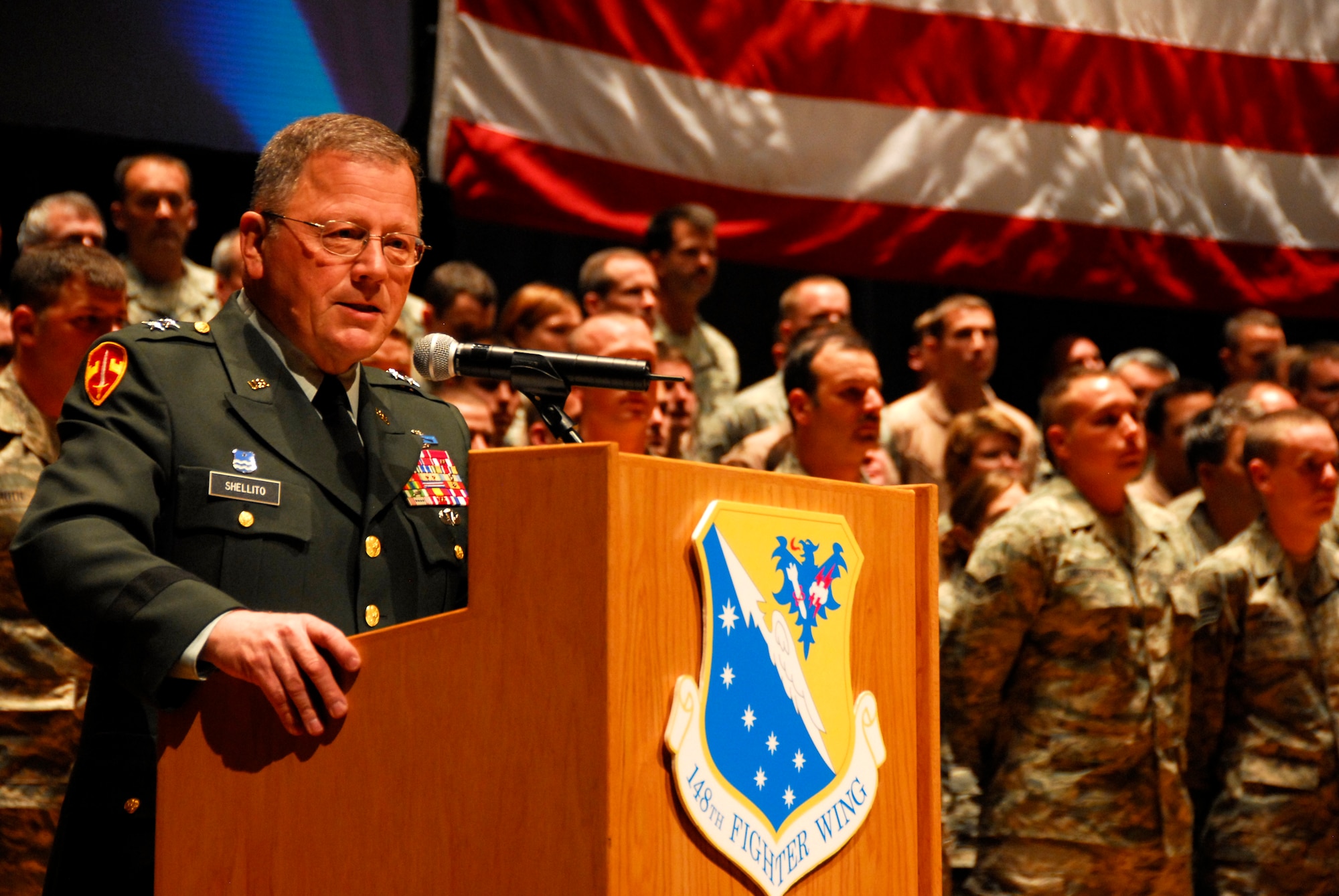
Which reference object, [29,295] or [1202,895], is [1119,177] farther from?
[29,295]

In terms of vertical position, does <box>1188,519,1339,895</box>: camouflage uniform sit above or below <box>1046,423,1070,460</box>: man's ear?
below

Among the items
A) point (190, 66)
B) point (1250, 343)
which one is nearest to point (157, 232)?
point (190, 66)

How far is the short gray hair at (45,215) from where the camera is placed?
4.17m

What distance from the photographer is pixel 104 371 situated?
149 centimetres

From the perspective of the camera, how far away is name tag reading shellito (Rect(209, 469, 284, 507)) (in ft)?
4.77

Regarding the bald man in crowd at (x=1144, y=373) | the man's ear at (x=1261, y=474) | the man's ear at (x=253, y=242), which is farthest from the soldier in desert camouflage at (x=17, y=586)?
the bald man in crowd at (x=1144, y=373)

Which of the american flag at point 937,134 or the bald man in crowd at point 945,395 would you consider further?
the american flag at point 937,134

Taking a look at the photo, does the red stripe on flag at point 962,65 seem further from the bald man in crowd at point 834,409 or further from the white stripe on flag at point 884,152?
the bald man in crowd at point 834,409

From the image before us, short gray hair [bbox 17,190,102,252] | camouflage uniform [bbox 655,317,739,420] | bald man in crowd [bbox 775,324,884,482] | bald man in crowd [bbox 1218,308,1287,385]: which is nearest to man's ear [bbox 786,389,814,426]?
bald man in crowd [bbox 775,324,884,482]

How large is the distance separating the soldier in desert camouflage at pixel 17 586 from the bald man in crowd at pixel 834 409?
162cm

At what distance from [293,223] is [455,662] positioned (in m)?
0.53

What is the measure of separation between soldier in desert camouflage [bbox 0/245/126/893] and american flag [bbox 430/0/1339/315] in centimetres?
185

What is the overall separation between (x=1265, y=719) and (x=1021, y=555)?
0.87 metres

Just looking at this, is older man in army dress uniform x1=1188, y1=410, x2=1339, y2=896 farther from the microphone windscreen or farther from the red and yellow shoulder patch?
the red and yellow shoulder patch
